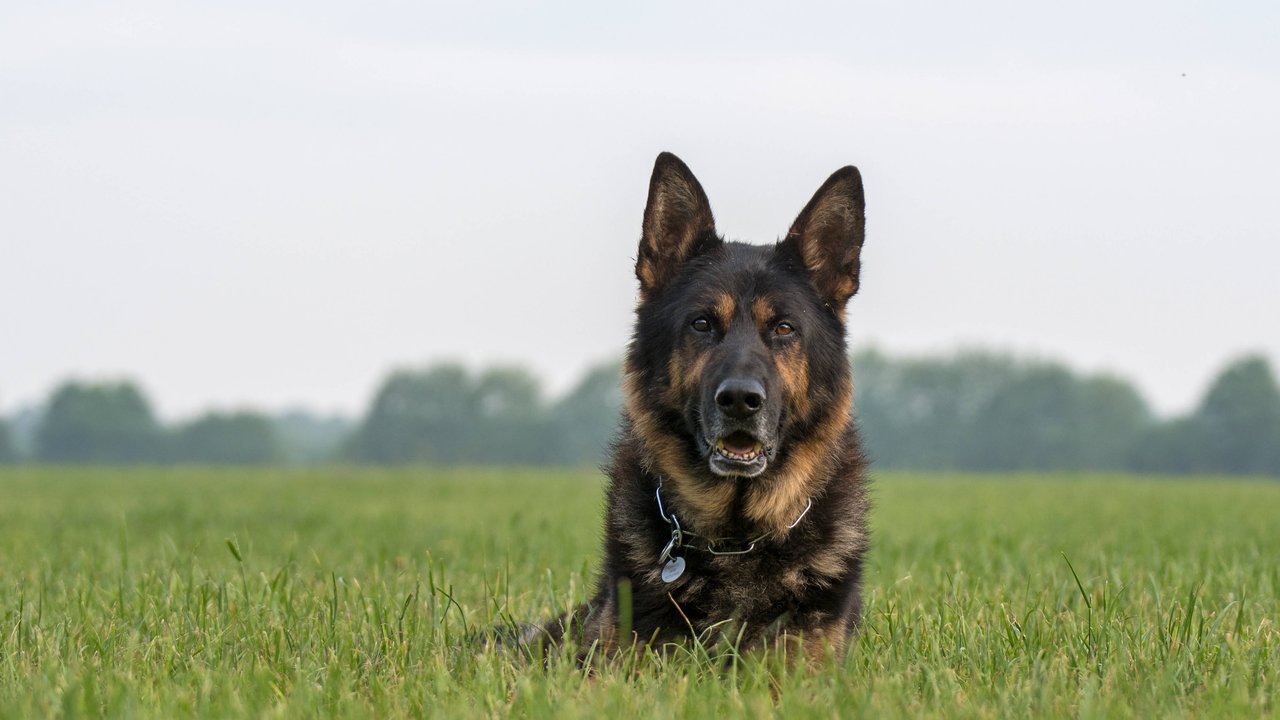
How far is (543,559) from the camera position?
9.27m

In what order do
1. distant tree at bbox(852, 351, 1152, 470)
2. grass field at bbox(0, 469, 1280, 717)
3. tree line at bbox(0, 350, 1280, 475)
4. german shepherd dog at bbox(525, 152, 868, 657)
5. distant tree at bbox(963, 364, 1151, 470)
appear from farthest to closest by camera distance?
distant tree at bbox(852, 351, 1152, 470) < distant tree at bbox(963, 364, 1151, 470) < tree line at bbox(0, 350, 1280, 475) < german shepherd dog at bbox(525, 152, 868, 657) < grass field at bbox(0, 469, 1280, 717)

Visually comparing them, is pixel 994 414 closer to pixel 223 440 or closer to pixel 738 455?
pixel 223 440

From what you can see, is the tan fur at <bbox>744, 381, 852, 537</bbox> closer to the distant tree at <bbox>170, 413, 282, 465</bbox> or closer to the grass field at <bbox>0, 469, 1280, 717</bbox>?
the grass field at <bbox>0, 469, 1280, 717</bbox>

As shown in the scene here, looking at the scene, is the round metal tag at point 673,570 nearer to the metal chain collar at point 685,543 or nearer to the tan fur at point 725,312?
the metal chain collar at point 685,543

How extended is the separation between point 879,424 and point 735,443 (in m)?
67.2

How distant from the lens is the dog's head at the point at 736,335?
16.6 ft

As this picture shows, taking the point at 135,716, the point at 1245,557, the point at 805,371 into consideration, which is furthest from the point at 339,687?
the point at 1245,557

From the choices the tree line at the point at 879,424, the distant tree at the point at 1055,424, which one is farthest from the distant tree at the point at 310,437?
the distant tree at the point at 1055,424

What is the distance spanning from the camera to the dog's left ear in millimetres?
5625

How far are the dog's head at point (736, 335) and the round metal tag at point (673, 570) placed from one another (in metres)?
0.39

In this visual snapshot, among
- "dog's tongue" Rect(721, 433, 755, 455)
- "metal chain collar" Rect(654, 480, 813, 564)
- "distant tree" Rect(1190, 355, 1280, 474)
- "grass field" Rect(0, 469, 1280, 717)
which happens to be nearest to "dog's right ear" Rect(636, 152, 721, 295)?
"dog's tongue" Rect(721, 433, 755, 455)

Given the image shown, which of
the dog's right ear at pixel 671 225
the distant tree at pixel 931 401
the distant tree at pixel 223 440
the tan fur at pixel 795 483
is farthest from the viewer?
the distant tree at pixel 223 440

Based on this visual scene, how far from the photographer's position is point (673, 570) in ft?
16.9

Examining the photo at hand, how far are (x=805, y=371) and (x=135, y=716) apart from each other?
3056 mm
